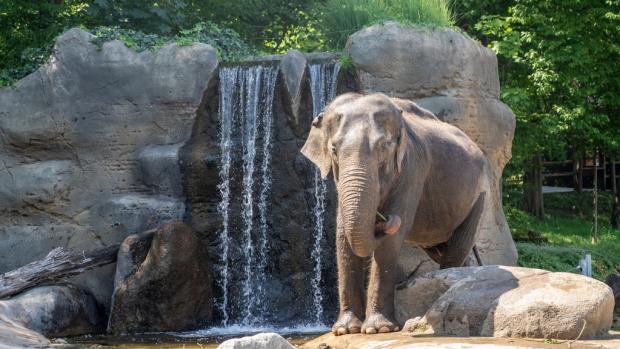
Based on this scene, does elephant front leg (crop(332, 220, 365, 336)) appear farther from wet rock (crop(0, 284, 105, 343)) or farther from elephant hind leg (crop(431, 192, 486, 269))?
wet rock (crop(0, 284, 105, 343))

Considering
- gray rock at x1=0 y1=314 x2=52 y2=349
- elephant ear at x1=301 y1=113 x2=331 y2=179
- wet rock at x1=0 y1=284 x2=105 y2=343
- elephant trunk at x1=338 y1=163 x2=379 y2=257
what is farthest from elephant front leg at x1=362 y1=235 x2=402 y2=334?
wet rock at x1=0 y1=284 x2=105 y2=343

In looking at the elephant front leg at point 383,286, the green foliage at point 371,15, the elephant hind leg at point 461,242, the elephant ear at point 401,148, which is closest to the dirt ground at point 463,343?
the elephant front leg at point 383,286

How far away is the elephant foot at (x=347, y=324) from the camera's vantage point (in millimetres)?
8070

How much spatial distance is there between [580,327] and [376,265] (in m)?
1.78

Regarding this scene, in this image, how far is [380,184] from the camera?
7906 millimetres

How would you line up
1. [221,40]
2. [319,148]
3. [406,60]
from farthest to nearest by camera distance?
[221,40] < [406,60] < [319,148]

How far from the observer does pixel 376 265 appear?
8117 mm

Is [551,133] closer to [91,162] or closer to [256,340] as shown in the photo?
[91,162]

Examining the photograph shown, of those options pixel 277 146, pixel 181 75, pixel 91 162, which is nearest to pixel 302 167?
pixel 277 146

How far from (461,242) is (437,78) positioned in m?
4.28

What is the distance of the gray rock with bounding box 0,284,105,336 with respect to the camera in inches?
460

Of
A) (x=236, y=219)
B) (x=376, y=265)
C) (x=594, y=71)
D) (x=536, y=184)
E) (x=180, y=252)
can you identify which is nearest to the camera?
(x=376, y=265)

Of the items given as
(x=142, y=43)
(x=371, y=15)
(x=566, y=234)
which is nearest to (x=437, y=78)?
(x=371, y=15)

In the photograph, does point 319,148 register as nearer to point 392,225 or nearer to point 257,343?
point 392,225
